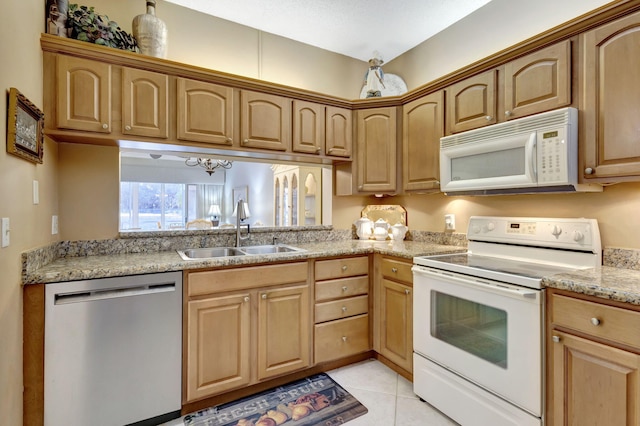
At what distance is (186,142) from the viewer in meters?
2.11

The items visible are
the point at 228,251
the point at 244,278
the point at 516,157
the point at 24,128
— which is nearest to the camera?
the point at 24,128

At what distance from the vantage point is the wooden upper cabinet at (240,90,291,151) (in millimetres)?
2305

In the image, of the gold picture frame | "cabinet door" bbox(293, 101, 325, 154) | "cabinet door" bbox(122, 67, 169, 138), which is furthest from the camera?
"cabinet door" bbox(293, 101, 325, 154)

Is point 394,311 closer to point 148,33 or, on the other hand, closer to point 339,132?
point 339,132

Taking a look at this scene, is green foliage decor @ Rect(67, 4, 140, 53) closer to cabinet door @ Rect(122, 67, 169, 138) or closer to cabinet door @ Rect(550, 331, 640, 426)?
cabinet door @ Rect(122, 67, 169, 138)

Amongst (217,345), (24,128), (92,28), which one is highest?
(92,28)

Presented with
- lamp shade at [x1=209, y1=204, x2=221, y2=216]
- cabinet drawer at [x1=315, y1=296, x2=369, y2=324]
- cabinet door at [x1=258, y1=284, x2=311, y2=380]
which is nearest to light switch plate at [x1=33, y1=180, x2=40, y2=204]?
cabinet door at [x1=258, y1=284, x2=311, y2=380]

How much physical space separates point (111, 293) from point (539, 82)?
2577mm

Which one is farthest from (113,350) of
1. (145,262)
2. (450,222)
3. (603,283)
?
(450,222)

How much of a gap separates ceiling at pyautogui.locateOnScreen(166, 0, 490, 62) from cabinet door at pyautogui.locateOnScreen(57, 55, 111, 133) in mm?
983

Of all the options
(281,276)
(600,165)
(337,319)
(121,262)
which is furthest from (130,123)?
(600,165)

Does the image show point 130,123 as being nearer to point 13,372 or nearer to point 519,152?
point 13,372

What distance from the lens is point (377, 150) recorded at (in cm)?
274

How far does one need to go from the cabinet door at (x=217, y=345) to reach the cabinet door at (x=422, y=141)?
1577 millimetres
